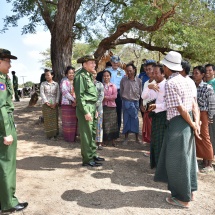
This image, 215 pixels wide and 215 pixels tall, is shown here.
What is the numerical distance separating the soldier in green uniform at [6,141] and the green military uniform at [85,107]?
141cm

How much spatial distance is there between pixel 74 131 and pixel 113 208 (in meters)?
3.21

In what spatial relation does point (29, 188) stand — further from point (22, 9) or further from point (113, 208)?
point (22, 9)

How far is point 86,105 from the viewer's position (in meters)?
4.19

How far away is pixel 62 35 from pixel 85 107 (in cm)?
465

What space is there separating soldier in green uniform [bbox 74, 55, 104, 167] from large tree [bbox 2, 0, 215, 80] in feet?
8.46

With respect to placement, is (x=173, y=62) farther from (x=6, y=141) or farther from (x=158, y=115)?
(x=6, y=141)

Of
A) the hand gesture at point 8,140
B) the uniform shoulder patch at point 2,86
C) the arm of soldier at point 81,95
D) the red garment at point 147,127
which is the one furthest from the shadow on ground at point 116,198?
the red garment at point 147,127

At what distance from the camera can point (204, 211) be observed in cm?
294

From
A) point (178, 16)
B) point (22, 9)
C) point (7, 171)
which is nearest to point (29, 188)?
point (7, 171)

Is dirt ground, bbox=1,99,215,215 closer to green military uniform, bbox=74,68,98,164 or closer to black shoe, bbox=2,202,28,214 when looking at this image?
black shoe, bbox=2,202,28,214

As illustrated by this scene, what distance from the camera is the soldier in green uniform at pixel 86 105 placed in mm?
4133

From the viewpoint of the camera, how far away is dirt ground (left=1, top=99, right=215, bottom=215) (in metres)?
2.97

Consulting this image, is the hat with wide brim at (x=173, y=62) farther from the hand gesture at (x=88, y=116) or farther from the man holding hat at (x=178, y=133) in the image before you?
the hand gesture at (x=88, y=116)

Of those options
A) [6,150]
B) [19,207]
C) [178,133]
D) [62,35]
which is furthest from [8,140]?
[62,35]
